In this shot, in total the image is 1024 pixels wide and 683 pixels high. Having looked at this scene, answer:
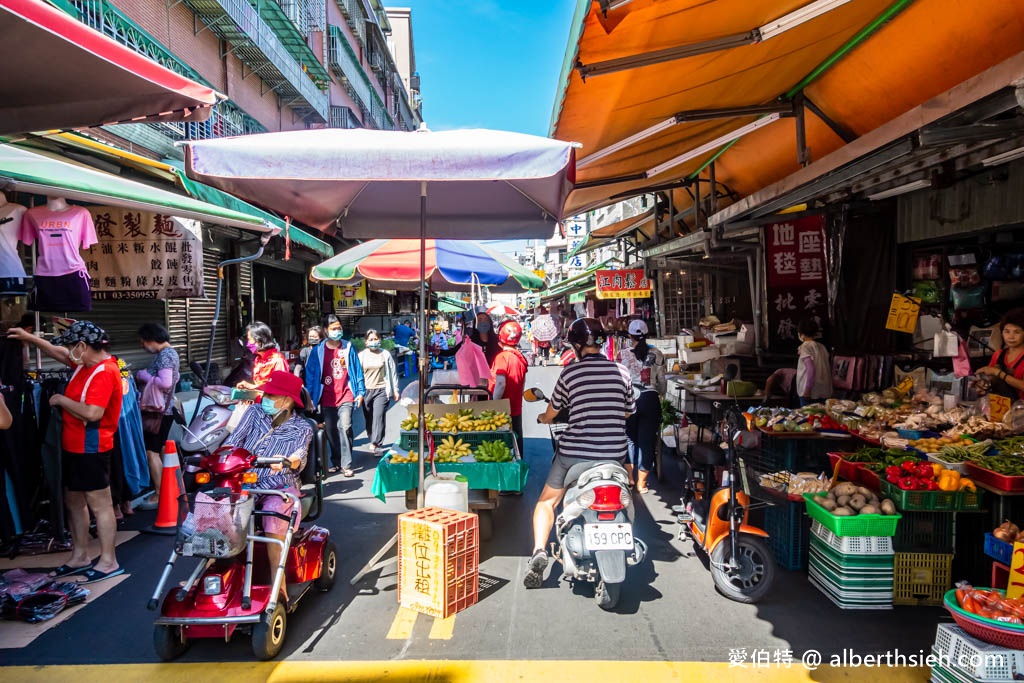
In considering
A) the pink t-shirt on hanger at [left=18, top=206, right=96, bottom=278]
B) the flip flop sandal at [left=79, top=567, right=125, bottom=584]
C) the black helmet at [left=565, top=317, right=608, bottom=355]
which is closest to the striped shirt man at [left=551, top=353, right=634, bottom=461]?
the black helmet at [left=565, top=317, right=608, bottom=355]

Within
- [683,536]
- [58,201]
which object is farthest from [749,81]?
[58,201]

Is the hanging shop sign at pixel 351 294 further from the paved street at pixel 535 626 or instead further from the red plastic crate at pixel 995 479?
the red plastic crate at pixel 995 479

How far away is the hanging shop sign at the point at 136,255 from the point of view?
21.6 feet

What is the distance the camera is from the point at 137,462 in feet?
20.6

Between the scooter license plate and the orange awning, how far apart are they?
3.18 m

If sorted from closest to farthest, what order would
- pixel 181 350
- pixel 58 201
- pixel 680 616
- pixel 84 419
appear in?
pixel 680 616
pixel 84 419
pixel 58 201
pixel 181 350

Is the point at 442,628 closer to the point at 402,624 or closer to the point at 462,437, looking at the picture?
the point at 402,624

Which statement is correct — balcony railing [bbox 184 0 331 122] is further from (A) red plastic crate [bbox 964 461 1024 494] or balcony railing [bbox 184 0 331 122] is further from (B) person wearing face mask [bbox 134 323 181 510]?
(A) red plastic crate [bbox 964 461 1024 494]

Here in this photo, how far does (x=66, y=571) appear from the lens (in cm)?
501

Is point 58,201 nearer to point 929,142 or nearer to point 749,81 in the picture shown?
point 749,81

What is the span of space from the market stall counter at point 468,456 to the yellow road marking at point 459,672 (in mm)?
1795

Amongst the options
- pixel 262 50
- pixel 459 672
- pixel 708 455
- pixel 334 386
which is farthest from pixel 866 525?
pixel 262 50

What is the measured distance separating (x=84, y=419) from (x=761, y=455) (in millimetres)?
5969

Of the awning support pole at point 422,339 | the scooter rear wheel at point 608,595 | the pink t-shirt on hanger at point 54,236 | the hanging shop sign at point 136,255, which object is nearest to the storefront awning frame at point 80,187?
the pink t-shirt on hanger at point 54,236
